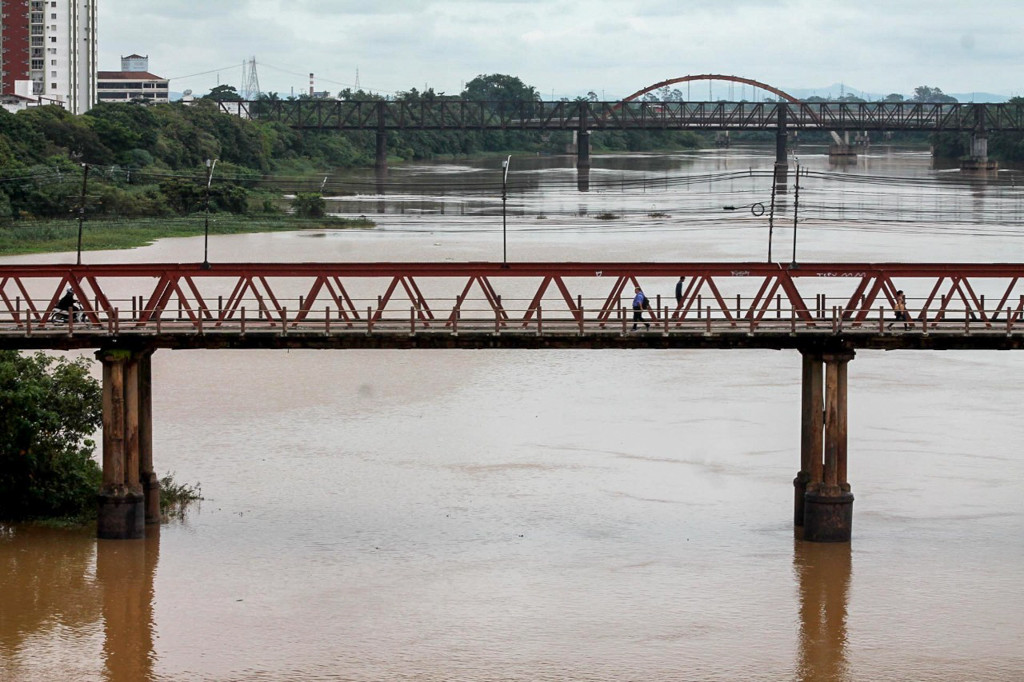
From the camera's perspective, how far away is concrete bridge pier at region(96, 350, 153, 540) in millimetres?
40750

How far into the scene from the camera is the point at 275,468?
50.1 meters

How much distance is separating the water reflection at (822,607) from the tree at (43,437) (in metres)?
18.3

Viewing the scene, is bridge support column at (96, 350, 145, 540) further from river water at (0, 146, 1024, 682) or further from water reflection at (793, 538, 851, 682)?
water reflection at (793, 538, 851, 682)

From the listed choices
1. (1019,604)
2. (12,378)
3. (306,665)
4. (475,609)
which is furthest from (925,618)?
(12,378)

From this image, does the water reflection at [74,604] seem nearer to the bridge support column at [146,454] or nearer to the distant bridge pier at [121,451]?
the distant bridge pier at [121,451]

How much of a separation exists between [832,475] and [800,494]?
70.0 inches

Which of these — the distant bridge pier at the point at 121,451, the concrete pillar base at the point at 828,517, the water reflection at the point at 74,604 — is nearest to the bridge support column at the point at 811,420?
the concrete pillar base at the point at 828,517

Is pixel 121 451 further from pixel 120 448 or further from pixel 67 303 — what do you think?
pixel 67 303

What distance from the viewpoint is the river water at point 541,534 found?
1375 inches

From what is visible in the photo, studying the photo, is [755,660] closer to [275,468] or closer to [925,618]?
[925,618]

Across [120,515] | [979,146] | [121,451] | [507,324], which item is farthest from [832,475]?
[979,146]

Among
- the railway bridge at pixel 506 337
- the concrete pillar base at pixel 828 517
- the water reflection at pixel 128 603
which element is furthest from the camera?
the concrete pillar base at pixel 828 517

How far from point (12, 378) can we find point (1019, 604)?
979 inches

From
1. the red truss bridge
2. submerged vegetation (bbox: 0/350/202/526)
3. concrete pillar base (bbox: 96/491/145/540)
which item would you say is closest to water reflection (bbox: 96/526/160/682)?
concrete pillar base (bbox: 96/491/145/540)
